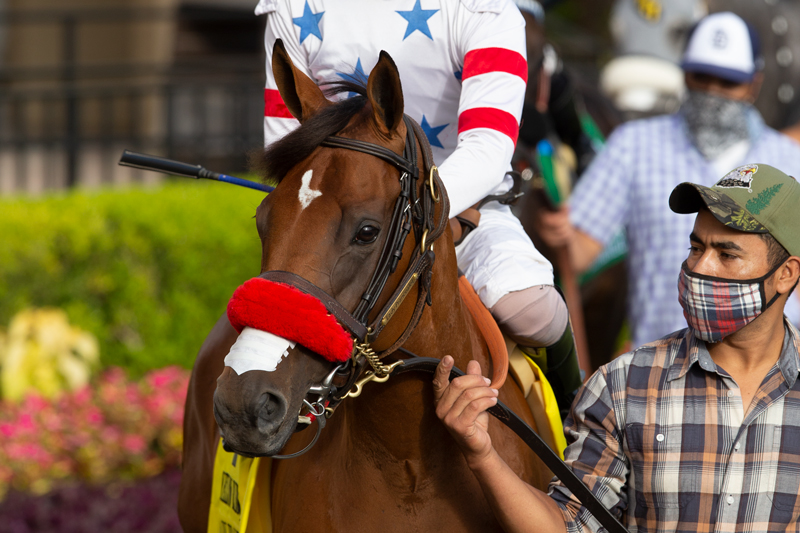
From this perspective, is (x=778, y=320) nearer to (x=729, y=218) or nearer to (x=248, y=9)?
(x=729, y=218)

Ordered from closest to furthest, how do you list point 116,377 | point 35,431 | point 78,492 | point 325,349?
point 325,349 → point 78,492 → point 35,431 → point 116,377

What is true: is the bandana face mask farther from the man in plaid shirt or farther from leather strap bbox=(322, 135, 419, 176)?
leather strap bbox=(322, 135, 419, 176)

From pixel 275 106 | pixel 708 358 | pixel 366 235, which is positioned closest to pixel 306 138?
pixel 366 235

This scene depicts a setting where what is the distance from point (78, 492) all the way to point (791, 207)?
14.5ft

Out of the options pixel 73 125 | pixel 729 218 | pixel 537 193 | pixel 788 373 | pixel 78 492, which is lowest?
pixel 78 492

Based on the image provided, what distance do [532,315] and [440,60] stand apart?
80 centimetres

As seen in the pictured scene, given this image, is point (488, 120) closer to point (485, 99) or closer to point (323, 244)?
point (485, 99)

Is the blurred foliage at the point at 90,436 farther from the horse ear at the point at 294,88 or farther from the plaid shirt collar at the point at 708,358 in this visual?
the plaid shirt collar at the point at 708,358

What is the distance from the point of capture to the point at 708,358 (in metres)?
2.24

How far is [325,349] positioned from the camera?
1.87 meters

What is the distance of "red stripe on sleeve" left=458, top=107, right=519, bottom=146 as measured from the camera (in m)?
2.40

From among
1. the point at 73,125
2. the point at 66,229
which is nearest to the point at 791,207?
the point at 66,229

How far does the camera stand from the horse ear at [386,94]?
200 cm

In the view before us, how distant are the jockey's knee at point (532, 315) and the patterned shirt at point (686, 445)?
0.98 ft
